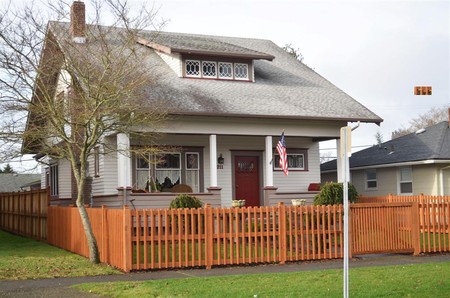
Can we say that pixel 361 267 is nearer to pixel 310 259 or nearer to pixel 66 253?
pixel 310 259

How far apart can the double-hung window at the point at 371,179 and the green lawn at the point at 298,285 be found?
17.3m

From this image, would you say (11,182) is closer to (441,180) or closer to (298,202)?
(441,180)

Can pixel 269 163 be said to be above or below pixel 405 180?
above

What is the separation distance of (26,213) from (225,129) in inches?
307

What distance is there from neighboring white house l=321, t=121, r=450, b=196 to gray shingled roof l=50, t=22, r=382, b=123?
3371 mm

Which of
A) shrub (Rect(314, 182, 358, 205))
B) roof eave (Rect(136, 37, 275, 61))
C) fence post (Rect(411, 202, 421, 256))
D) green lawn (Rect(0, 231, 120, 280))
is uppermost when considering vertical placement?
roof eave (Rect(136, 37, 275, 61))


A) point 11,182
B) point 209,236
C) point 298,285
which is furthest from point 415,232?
point 11,182

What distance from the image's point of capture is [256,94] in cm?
2519

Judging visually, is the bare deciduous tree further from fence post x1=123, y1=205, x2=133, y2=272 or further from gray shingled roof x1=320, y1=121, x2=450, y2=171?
gray shingled roof x1=320, y1=121, x2=450, y2=171

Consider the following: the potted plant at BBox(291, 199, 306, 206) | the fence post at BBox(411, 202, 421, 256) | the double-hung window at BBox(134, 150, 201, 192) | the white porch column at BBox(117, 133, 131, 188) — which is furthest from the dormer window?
the fence post at BBox(411, 202, 421, 256)

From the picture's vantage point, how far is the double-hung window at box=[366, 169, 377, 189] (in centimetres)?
3067

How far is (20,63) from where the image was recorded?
1617cm

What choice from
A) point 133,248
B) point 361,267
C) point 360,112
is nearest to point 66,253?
point 133,248

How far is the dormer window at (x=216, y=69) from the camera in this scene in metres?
25.5
